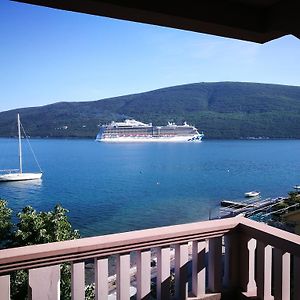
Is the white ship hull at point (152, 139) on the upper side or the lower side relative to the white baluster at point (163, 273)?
lower

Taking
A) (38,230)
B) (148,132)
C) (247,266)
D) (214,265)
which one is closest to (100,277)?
(214,265)

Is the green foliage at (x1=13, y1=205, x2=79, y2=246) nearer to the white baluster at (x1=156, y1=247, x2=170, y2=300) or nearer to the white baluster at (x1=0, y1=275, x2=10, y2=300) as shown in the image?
the white baluster at (x1=156, y1=247, x2=170, y2=300)

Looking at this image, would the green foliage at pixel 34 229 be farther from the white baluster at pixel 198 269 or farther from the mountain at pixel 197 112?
the mountain at pixel 197 112

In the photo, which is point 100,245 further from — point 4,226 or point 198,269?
point 4,226

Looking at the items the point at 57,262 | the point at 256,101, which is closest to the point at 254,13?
the point at 57,262

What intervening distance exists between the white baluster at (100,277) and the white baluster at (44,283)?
169 millimetres

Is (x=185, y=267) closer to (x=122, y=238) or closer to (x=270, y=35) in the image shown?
(x=122, y=238)

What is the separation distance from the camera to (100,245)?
4.67ft

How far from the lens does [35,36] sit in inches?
448

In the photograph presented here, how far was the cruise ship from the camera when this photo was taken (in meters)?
104

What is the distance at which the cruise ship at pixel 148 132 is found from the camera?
104 m

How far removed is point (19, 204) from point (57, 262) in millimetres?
31692

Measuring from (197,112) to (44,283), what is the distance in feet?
412

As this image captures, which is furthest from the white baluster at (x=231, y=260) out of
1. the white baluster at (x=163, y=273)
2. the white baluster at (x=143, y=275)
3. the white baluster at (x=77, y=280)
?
the white baluster at (x=77, y=280)
